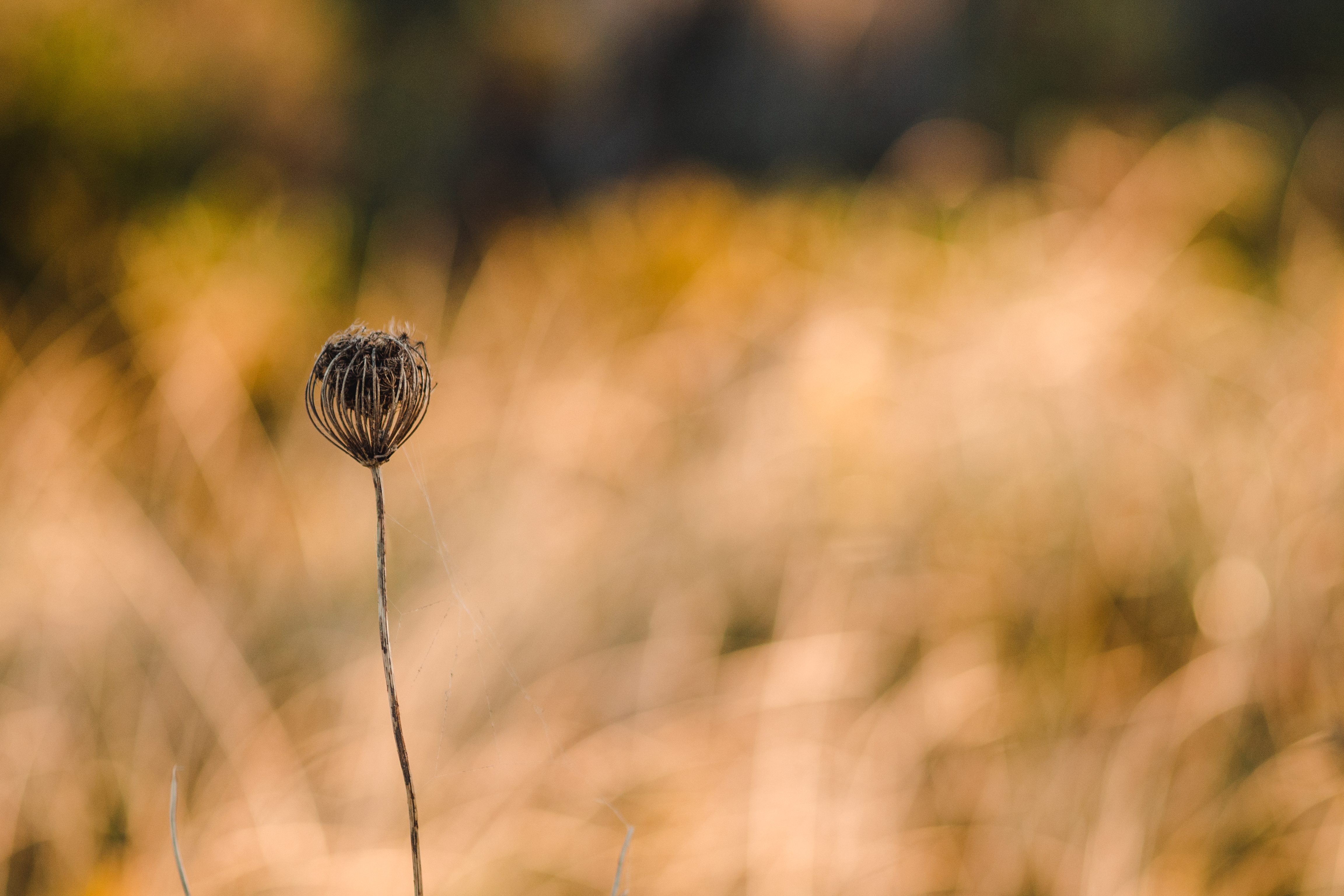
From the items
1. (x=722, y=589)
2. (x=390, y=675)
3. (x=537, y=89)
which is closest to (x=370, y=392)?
(x=390, y=675)

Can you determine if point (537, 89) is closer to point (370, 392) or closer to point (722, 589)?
point (722, 589)

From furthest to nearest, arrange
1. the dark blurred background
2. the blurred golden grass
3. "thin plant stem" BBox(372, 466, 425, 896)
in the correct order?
the dark blurred background → the blurred golden grass → "thin plant stem" BBox(372, 466, 425, 896)

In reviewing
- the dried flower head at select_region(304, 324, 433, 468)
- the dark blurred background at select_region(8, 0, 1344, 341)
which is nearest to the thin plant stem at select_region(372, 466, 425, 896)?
the dried flower head at select_region(304, 324, 433, 468)

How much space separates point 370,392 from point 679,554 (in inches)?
20.1

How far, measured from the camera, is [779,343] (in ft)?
2.50

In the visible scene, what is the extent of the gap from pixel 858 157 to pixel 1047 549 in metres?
2.27

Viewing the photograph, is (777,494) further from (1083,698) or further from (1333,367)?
(1333,367)

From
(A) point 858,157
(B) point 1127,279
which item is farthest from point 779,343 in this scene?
(A) point 858,157

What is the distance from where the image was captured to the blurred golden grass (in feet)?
1.33

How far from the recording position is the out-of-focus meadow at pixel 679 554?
16.0 inches

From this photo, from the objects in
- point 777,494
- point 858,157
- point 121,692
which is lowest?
point 121,692

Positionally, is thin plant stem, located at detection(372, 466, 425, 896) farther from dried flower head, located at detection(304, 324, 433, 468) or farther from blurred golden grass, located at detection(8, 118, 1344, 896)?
blurred golden grass, located at detection(8, 118, 1344, 896)

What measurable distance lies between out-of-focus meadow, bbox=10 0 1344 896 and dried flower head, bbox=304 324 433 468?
16 centimetres

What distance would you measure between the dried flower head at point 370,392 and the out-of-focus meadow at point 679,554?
16cm
